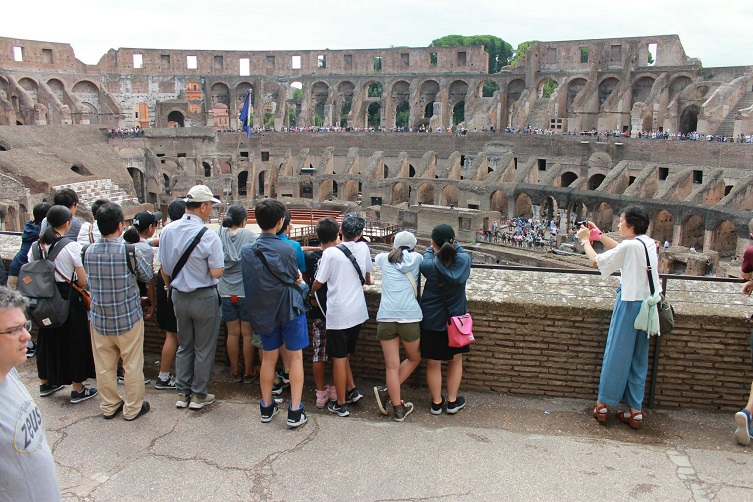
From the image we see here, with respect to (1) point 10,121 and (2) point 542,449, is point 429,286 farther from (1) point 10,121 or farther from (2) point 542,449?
(1) point 10,121

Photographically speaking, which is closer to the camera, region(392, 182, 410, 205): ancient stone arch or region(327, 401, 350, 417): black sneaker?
region(327, 401, 350, 417): black sneaker

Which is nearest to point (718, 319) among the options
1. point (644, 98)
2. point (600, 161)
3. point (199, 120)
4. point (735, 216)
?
point (735, 216)

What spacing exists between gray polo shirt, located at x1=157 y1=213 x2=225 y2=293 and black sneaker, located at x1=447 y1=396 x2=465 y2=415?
7.39 feet

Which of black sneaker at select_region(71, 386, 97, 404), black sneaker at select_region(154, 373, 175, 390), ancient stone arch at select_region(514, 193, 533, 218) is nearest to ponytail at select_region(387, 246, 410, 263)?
black sneaker at select_region(154, 373, 175, 390)

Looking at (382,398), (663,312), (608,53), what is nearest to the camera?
(663,312)

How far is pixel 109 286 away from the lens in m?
5.33

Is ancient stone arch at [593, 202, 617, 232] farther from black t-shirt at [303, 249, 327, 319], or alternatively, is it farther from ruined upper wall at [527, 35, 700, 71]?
black t-shirt at [303, 249, 327, 319]

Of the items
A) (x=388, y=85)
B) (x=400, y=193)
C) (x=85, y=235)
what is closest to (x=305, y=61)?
(x=388, y=85)

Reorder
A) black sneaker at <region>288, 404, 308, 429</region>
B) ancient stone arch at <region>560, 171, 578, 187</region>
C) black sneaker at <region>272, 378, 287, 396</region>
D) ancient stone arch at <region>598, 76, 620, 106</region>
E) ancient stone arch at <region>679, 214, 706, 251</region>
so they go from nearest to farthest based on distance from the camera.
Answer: black sneaker at <region>288, 404, 308, 429</region>, black sneaker at <region>272, 378, 287, 396</region>, ancient stone arch at <region>679, 214, 706, 251</region>, ancient stone arch at <region>560, 171, 578, 187</region>, ancient stone arch at <region>598, 76, 620, 106</region>

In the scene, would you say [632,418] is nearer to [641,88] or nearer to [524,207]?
[524,207]

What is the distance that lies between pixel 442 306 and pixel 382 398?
1000 mm

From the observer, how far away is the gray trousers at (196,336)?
5.52m

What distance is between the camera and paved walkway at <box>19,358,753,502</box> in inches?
170

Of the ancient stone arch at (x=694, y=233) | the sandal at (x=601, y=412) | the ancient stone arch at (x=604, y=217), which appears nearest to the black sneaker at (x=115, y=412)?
the sandal at (x=601, y=412)
